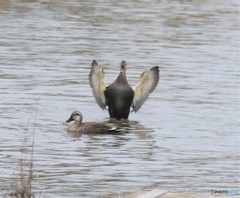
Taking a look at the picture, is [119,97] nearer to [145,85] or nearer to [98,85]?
[98,85]

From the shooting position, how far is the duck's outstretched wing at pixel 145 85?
19328mm

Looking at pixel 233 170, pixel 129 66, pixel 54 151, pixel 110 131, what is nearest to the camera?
pixel 233 170

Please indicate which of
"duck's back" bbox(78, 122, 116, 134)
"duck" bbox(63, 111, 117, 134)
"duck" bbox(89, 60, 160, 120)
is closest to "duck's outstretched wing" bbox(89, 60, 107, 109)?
"duck" bbox(89, 60, 160, 120)

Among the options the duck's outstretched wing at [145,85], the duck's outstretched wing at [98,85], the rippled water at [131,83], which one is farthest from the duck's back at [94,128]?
the duck's outstretched wing at [145,85]

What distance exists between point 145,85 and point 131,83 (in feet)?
10.1

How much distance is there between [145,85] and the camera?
19.5 meters

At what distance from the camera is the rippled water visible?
45.2ft

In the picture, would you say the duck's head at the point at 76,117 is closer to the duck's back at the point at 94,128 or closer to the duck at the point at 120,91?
the duck's back at the point at 94,128

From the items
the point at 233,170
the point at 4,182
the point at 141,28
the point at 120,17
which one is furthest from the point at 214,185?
the point at 120,17

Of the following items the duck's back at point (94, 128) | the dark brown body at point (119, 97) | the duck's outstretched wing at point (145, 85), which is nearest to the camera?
the duck's back at point (94, 128)

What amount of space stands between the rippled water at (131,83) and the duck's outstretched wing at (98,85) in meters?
0.33

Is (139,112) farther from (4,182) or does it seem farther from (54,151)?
(4,182)

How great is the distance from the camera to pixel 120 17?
36.2 metres

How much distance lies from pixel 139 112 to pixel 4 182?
7223 millimetres
